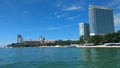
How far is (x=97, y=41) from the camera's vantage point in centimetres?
16438

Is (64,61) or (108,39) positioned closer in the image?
(64,61)

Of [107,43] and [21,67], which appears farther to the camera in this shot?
[107,43]

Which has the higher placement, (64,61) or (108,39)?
(108,39)

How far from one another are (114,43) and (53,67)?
11644cm

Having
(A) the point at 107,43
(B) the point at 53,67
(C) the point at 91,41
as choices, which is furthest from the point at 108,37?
(B) the point at 53,67

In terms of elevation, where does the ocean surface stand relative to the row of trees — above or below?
below

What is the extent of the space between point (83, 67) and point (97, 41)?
448ft

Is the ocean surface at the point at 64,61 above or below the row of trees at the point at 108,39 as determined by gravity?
below

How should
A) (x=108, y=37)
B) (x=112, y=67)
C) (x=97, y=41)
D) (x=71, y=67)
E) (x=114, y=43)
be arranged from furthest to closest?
(x=97, y=41) < (x=108, y=37) < (x=114, y=43) < (x=71, y=67) < (x=112, y=67)

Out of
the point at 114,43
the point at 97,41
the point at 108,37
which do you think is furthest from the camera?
the point at 97,41

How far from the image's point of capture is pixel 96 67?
95.7 feet

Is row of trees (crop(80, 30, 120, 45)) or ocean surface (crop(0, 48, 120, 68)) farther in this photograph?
row of trees (crop(80, 30, 120, 45))

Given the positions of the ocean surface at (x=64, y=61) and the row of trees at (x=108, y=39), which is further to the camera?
the row of trees at (x=108, y=39)

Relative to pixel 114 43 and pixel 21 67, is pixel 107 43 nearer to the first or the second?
pixel 114 43
